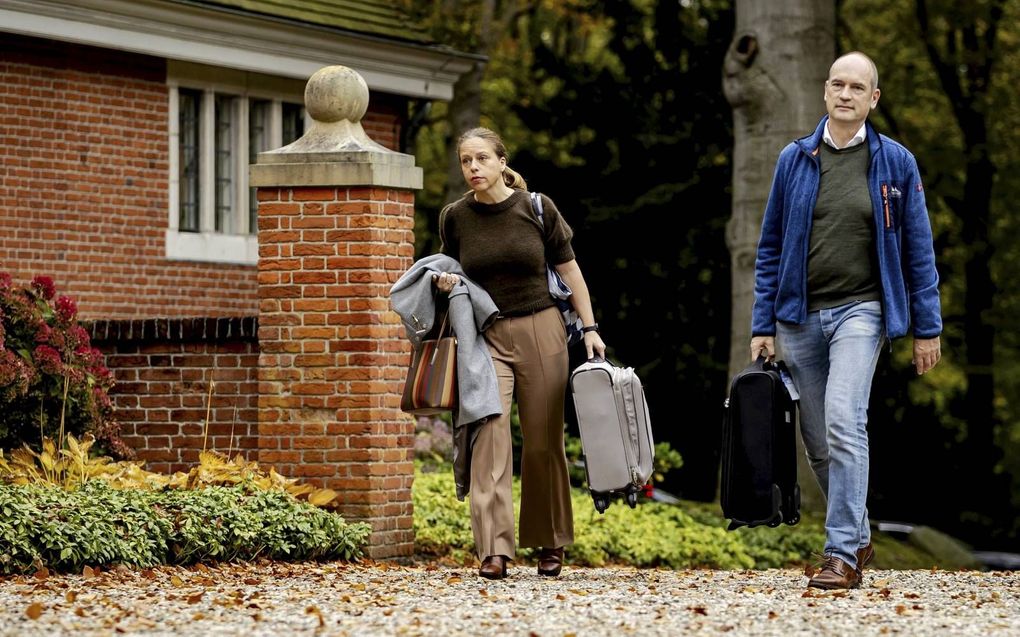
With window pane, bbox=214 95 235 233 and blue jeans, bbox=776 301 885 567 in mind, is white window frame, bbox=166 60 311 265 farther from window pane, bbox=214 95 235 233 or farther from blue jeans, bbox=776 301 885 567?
blue jeans, bbox=776 301 885 567

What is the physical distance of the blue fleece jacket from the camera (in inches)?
281

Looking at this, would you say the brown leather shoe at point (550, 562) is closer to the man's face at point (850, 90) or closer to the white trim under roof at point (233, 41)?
the man's face at point (850, 90)

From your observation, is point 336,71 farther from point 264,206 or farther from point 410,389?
point 410,389

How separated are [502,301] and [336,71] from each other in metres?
2.43

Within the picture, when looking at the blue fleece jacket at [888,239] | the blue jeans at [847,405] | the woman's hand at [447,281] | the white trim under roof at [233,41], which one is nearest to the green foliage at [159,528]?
the woman's hand at [447,281]

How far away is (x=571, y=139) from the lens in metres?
21.9

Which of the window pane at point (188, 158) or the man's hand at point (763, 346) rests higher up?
the window pane at point (188, 158)

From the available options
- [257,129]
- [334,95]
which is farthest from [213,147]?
[334,95]

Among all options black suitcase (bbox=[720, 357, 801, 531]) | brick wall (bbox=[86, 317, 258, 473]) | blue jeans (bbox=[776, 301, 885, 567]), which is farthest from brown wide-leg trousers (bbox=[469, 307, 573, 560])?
brick wall (bbox=[86, 317, 258, 473])

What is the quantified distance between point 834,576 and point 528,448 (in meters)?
1.56

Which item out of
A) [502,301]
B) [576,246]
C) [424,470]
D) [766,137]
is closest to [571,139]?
[576,246]

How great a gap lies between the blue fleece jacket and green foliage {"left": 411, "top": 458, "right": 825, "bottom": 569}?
11.5 feet

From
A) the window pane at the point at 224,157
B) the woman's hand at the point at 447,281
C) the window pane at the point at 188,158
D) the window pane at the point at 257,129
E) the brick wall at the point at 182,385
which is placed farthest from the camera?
the window pane at the point at 257,129

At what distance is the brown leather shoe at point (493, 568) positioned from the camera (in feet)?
25.2
